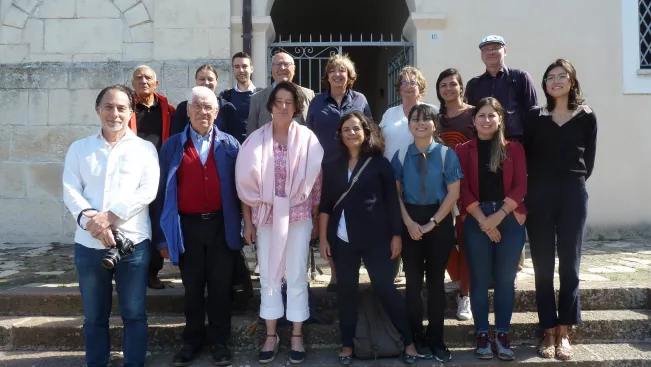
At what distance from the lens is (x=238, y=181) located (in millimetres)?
3205

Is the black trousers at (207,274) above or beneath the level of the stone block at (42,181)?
beneath

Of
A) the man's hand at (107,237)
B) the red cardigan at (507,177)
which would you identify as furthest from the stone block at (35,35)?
the red cardigan at (507,177)

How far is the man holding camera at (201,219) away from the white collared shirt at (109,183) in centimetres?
18

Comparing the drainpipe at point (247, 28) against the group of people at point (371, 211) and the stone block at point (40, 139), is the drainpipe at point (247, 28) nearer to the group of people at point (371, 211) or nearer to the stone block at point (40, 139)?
the stone block at point (40, 139)

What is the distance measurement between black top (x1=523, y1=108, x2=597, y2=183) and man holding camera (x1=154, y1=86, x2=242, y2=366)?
2042mm

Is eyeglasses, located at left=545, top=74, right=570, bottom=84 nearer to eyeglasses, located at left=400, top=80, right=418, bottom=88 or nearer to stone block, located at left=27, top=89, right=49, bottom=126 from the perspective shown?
eyeglasses, located at left=400, top=80, right=418, bottom=88

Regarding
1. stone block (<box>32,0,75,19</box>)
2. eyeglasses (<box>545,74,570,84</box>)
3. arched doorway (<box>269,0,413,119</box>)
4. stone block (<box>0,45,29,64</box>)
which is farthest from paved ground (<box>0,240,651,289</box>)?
arched doorway (<box>269,0,413,119</box>)

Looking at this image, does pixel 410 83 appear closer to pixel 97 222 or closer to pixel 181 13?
pixel 97 222

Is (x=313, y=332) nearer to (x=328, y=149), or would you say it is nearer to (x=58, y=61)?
(x=328, y=149)

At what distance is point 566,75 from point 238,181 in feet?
7.34

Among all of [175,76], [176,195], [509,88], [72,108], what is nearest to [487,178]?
[509,88]

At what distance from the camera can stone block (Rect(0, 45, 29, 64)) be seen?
6.49m

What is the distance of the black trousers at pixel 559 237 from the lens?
3.25 metres

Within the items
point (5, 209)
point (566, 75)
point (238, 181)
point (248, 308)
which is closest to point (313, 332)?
point (248, 308)
